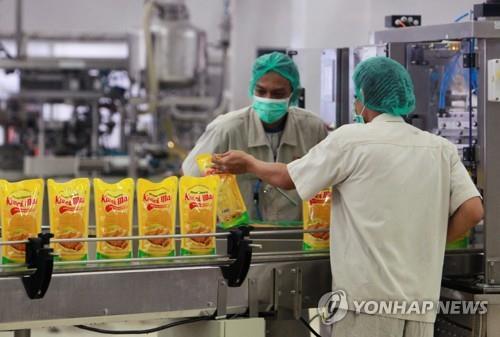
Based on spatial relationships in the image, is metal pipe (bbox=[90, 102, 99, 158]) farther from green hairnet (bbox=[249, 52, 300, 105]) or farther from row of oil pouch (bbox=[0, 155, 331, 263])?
row of oil pouch (bbox=[0, 155, 331, 263])

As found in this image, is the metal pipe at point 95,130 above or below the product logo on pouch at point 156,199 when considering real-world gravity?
above

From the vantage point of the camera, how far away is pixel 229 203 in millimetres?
2311

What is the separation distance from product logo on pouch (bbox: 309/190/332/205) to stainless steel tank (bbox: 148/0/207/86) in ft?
17.6

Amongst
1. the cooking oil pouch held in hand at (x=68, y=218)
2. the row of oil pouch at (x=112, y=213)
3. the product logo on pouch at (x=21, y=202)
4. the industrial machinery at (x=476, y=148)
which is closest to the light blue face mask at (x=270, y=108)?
the industrial machinery at (x=476, y=148)

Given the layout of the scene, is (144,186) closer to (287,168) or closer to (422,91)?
(287,168)

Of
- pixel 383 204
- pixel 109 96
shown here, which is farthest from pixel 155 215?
pixel 109 96

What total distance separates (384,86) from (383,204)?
0.92ft

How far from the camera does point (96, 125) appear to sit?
764 centimetres

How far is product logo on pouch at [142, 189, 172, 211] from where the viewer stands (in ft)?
6.82

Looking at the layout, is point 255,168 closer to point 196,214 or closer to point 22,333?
point 196,214

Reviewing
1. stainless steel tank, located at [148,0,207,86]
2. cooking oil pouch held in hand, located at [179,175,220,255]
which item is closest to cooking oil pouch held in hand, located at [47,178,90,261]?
cooking oil pouch held in hand, located at [179,175,220,255]

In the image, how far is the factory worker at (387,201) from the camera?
2041 millimetres

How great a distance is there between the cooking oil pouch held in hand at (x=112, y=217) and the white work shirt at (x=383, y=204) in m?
0.41

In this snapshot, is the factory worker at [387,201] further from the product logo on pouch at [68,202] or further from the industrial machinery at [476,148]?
the product logo on pouch at [68,202]
